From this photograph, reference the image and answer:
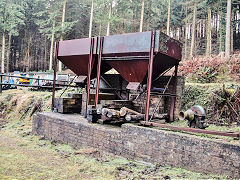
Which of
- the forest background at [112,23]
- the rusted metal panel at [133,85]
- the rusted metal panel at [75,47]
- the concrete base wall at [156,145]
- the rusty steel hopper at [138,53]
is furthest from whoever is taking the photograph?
the forest background at [112,23]

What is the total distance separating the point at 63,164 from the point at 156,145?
2.22 m

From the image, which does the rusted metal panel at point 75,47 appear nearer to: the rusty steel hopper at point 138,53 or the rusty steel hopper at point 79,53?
the rusty steel hopper at point 79,53

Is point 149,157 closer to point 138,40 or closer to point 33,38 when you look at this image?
point 138,40

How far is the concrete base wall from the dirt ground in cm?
17

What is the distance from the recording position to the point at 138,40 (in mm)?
5992

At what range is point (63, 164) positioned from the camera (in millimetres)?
4816

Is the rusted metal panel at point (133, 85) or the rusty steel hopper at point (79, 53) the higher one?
the rusty steel hopper at point (79, 53)

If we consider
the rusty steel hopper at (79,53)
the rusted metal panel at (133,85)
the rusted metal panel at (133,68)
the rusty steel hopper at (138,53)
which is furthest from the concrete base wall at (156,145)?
the rusty steel hopper at (79,53)

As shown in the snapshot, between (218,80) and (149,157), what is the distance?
23.4 ft

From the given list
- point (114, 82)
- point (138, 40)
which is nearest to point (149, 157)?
point (138, 40)

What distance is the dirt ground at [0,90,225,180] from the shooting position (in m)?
4.05

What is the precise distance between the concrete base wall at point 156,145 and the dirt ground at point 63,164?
0.17m

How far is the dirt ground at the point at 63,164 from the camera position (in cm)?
405

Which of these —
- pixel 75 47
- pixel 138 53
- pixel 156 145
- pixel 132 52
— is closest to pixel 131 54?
pixel 132 52
